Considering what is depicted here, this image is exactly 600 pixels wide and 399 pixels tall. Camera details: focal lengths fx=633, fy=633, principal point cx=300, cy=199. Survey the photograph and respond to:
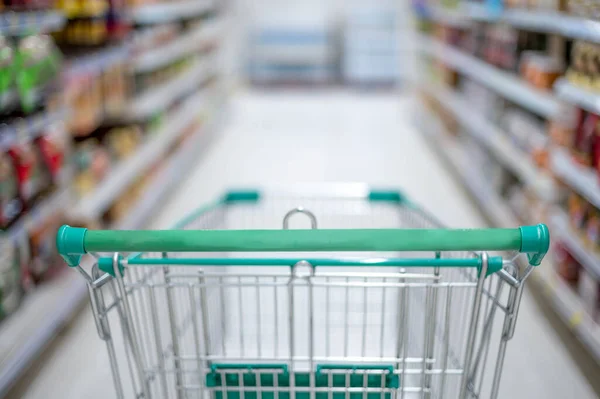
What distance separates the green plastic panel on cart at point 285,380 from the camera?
1431 mm

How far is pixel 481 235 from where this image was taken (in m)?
1.19

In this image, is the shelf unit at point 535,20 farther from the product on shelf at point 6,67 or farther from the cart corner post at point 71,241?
the product on shelf at point 6,67

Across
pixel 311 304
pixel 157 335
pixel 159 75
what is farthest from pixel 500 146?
pixel 157 335

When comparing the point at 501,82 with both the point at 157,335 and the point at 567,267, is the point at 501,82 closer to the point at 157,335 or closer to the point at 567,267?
the point at 567,267

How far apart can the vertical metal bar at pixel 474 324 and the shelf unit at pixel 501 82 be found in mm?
1976

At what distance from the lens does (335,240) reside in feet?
3.89

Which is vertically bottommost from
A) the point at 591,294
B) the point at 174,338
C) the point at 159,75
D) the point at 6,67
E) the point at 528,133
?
the point at 591,294

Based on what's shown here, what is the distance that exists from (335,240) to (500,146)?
3.15 metres

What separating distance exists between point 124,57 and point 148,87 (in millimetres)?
862

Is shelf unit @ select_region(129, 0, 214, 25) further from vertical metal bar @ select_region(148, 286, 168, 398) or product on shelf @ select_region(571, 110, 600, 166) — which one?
vertical metal bar @ select_region(148, 286, 168, 398)

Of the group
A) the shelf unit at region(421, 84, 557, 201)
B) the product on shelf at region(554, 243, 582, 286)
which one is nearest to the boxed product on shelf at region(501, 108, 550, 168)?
the shelf unit at region(421, 84, 557, 201)

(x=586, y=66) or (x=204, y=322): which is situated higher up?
(x=586, y=66)

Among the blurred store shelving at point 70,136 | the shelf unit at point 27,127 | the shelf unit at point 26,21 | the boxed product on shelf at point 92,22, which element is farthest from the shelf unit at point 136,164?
the shelf unit at point 26,21

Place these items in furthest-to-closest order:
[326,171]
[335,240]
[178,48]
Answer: [326,171] < [178,48] < [335,240]
